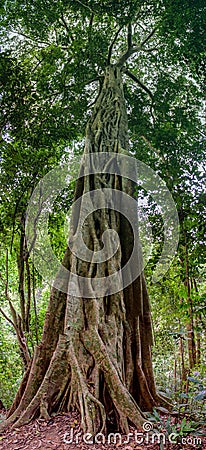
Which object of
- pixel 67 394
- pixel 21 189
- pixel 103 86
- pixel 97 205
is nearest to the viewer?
pixel 67 394

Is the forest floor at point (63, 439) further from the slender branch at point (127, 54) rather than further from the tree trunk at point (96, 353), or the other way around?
the slender branch at point (127, 54)

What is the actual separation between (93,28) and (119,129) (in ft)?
6.19

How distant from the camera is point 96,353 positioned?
2754mm

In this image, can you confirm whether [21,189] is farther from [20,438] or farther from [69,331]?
[20,438]

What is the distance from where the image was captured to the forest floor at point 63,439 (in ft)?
7.21

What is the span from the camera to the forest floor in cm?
220

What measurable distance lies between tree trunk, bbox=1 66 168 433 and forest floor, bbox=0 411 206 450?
8 cm

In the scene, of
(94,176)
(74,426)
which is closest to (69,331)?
(74,426)

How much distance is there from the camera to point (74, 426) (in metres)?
2.49

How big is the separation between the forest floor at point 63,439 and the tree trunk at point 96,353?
0.08 m

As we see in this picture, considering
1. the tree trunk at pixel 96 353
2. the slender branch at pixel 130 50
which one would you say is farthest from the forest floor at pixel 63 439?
the slender branch at pixel 130 50

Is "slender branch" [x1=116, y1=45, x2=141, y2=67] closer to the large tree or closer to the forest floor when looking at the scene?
the large tree

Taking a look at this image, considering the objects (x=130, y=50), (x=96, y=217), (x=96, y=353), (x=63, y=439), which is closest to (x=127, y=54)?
(x=130, y=50)

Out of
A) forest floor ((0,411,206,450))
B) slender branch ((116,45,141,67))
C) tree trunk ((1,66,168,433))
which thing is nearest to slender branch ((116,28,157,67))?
slender branch ((116,45,141,67))
